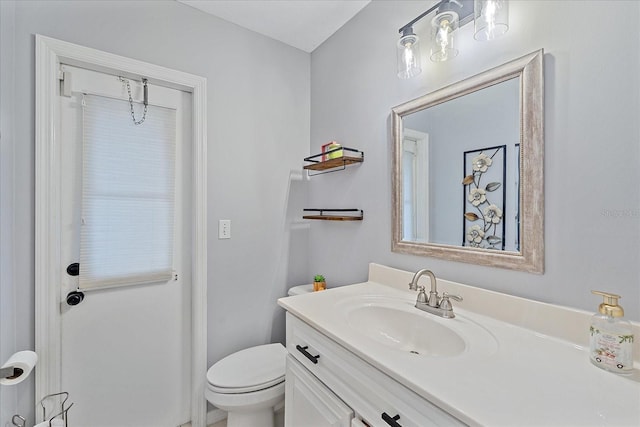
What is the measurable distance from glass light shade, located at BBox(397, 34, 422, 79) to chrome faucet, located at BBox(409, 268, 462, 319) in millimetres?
866

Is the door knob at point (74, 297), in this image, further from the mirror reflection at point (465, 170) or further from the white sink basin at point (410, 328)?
the mirror reflection at point (465, 170)

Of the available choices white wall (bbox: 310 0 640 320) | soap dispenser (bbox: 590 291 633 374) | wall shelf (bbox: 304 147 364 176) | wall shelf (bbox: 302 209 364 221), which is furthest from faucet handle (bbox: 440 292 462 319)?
wall shelf (bbox: 304 147 364 176)

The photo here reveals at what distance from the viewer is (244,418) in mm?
1349

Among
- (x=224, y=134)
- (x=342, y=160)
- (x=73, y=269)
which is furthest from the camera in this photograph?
(x=224, y=134)

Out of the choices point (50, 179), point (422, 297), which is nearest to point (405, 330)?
point (422, 297)

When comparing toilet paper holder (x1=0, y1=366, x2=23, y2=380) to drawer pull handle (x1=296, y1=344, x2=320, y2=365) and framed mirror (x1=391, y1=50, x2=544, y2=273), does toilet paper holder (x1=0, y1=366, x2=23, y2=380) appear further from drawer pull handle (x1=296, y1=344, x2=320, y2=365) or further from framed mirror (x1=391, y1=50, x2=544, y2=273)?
framed mirror (x1=391, y1=50, x2=544, y2=273)

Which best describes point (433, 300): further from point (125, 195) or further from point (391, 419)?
point (125, 195)

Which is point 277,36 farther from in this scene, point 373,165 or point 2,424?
point 2,424

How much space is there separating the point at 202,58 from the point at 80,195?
0.98 meters

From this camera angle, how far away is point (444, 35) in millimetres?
1106

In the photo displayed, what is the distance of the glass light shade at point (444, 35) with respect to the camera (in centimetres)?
109

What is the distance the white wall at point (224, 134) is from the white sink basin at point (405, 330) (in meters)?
0.90

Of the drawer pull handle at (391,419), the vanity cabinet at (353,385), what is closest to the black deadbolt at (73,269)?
the vanity cabinet at (353,385)

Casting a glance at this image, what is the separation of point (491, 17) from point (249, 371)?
181 centimetres
